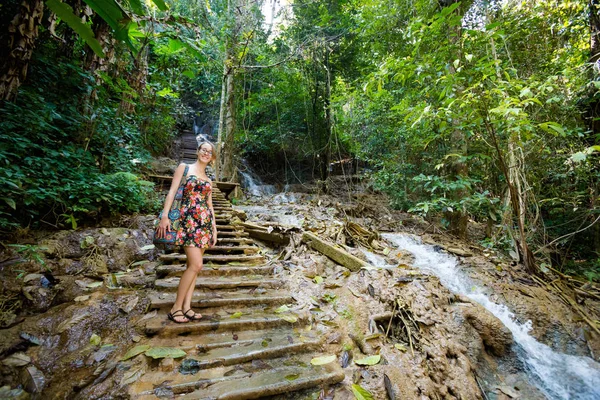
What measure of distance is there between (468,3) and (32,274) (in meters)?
9.11

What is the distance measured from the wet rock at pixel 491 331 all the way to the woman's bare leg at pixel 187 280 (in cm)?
365

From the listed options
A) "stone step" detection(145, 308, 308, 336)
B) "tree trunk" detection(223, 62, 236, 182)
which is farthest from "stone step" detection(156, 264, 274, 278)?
"tree trunk" detection(223, 62, 236, 182)

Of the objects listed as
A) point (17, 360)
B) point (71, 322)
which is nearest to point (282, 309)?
point (71, 322)

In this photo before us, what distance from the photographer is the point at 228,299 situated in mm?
3176

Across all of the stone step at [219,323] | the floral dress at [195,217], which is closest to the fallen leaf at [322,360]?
the stone step at [219,323]

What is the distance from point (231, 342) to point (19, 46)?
434 centimetres

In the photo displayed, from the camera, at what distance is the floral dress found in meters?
2.70

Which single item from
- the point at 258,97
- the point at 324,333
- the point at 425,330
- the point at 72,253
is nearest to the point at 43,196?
the point at 72,253

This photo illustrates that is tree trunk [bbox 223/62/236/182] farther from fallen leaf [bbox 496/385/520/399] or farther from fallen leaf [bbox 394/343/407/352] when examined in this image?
fallen leaf [bbox 496/385/520/399]

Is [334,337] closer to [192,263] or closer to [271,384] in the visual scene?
[271,384]

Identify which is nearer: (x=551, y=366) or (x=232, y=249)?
(x=551, y=366)

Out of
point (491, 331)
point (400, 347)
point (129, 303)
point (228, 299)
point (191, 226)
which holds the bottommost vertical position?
point (491, 331)

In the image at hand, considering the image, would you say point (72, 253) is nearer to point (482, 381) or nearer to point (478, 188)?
point (482, 381)

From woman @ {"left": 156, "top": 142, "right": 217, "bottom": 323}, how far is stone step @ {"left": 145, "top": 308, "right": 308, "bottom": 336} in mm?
83
